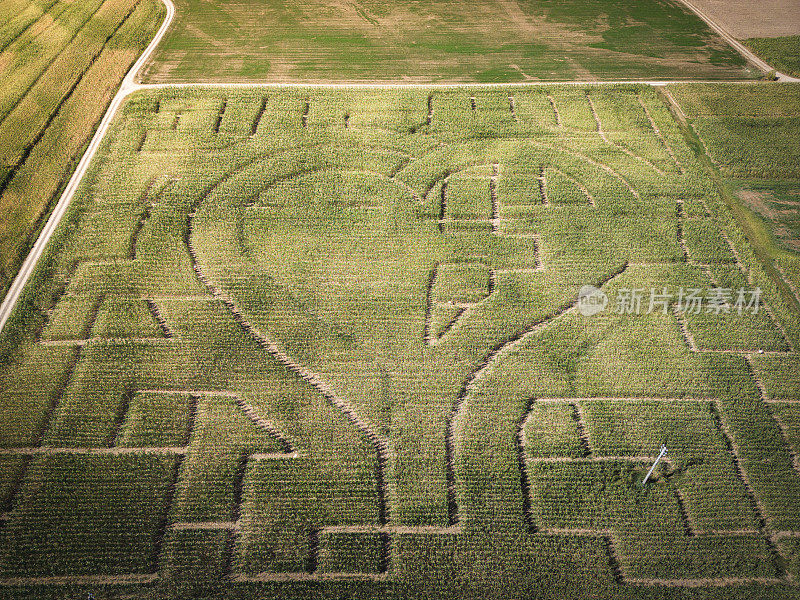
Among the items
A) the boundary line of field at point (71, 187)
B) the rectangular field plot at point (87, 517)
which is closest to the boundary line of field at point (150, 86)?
the boundary line of field at point (71, 187)

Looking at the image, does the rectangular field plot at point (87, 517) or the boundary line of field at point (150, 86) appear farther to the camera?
the boundary line of field at point (150, 86)

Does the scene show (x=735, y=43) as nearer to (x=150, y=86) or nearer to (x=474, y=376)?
(x=474, y=376)

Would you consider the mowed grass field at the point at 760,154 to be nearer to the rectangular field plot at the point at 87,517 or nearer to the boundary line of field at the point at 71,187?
the rectangular field plot at the point at 87,517

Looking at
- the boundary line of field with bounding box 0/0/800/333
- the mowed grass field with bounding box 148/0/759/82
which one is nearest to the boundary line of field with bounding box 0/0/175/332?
the boundary line of field with bounding box 0/0/800/333

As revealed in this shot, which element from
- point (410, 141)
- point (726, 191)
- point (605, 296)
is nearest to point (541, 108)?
point (410, 141)

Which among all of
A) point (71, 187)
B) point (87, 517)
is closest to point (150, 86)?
point (71, 187)

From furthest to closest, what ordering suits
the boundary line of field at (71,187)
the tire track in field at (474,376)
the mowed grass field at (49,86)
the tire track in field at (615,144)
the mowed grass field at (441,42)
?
the mowed grass field at (441,42), the tire track in field at (615,144), the mowed grass field at (49,86), the boundary line of field at (71,187), the tire track in field at (474,376)

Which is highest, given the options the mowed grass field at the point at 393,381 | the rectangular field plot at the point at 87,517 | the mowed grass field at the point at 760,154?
the mowed grass field at the point at 760,154
